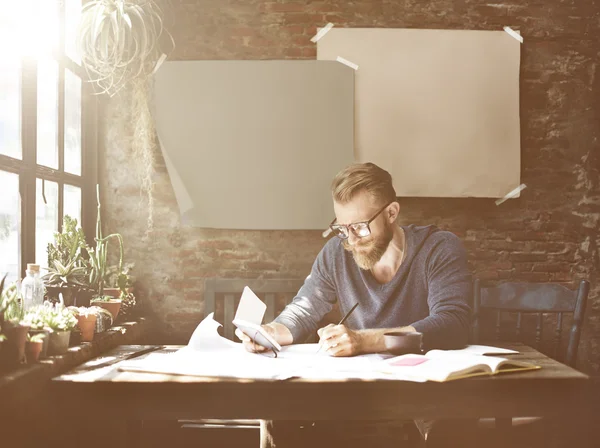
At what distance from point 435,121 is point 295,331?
191cm

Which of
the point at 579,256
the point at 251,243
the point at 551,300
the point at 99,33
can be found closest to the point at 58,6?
the point at 99,33

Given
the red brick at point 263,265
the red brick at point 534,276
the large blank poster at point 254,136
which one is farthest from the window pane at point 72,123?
the red brick at point 534,276

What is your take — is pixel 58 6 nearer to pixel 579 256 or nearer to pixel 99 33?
pixel 99 33

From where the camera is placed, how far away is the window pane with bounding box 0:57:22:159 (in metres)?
2.58

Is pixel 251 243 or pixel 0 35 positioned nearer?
pixel 0 35

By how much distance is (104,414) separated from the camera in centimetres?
170

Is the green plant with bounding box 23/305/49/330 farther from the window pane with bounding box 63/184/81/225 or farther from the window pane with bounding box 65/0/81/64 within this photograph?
the window pane with bounding box 65/0/81/64

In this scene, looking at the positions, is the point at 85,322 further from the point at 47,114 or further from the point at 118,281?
the point at 47,114

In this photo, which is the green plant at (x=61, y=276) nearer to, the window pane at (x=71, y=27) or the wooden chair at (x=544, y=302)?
the window pane at (x=71, y=27)

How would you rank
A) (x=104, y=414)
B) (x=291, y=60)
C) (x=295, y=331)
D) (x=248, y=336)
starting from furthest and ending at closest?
(x=291, y=60), (x=295, y=331), (x=248, y=336), (x=104, y=414)

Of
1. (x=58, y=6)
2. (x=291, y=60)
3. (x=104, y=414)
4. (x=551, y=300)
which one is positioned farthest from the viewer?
(x=291, y=60)

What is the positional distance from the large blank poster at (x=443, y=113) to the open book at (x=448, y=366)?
2030 millimetres

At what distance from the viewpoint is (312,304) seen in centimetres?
275

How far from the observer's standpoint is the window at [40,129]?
2643 millimetres
